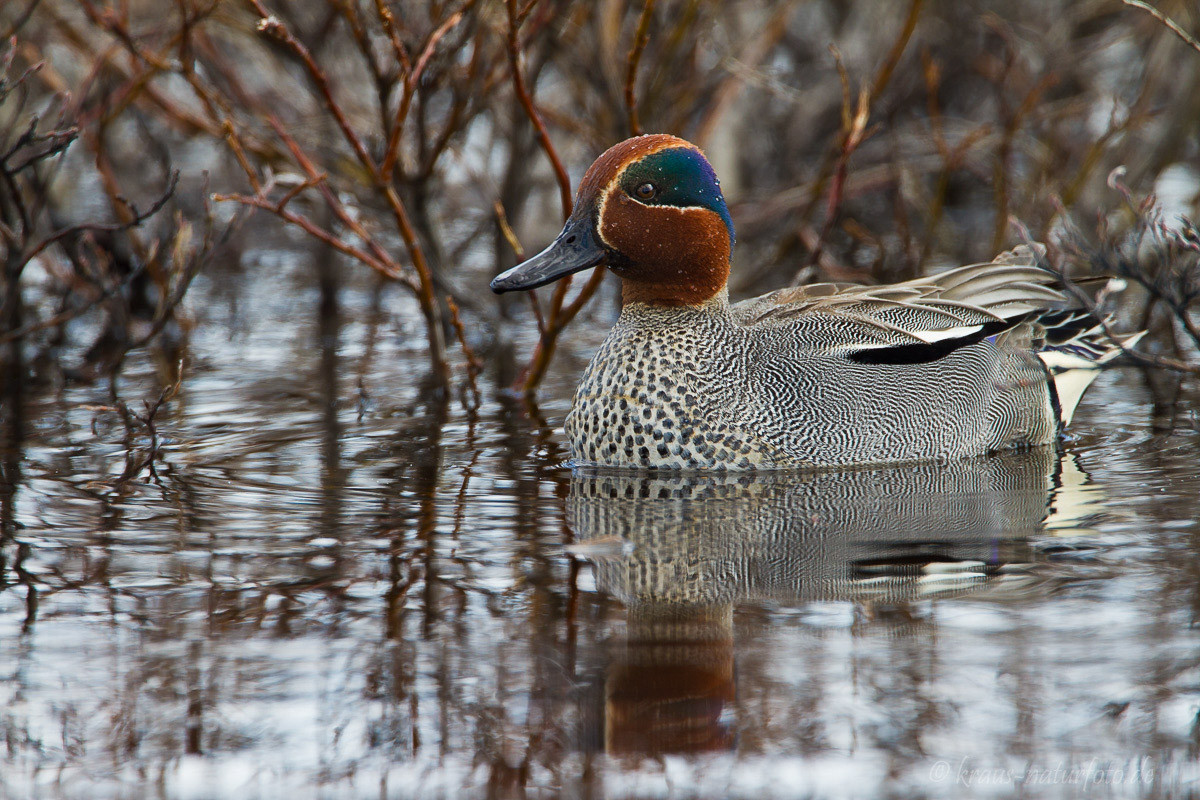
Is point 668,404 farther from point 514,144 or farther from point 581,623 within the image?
point 514,144

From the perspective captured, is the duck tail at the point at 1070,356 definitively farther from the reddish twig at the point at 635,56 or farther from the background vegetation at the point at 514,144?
the reddish twig at the point at 635,56

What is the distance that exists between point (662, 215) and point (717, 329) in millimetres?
494

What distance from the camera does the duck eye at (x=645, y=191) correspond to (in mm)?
5238

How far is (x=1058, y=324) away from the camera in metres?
6.00

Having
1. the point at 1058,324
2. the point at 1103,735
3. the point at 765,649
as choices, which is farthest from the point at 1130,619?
the point at 1058,324

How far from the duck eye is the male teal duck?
2 centimetres

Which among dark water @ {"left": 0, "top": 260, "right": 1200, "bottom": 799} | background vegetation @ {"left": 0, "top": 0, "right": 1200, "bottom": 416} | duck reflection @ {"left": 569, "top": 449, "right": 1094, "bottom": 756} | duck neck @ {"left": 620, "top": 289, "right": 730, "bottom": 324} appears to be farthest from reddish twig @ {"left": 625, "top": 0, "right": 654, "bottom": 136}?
duck reflection @ {"left": 569, "top": 449, "right": 1094, "bottom": 756}

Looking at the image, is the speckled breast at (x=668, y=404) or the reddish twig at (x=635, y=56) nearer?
the speckled breast at (x=668, y=404)

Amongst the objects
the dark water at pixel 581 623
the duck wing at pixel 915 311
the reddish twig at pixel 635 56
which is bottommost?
the dark water at pixel 581 623

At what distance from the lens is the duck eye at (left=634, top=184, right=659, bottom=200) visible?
524 centimetres

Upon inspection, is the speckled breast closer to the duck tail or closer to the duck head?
the duck head

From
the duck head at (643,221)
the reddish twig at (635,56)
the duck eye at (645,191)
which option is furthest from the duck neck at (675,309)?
the reddish twig at (635,56)

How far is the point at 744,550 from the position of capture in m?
4.29

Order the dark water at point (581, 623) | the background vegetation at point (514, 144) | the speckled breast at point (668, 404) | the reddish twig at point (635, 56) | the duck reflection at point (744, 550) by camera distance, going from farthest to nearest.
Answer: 1. the background vegetation at point (514, 144)
2. the reddish twig at point (635, 56)
3. the speckled breast at point (668, 404)
4. the duck reflection at point (744, 550)
5. the dark water at point (581, 623)
